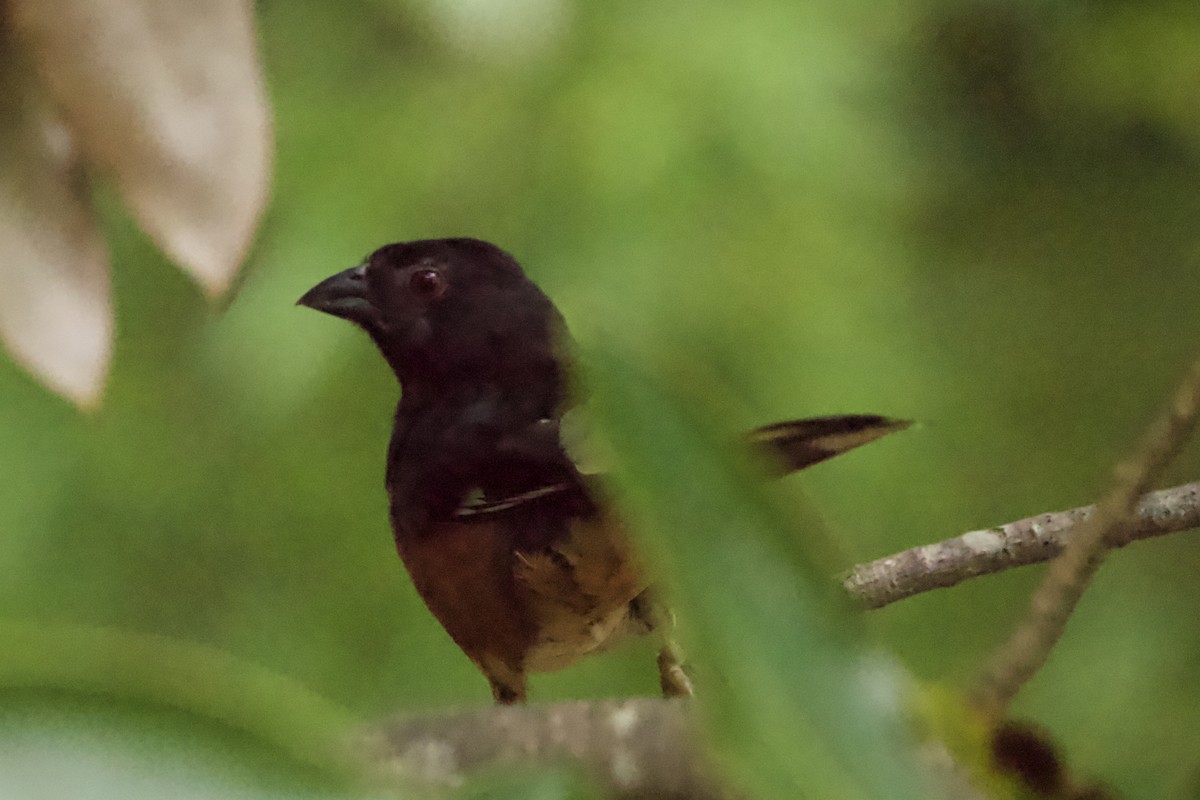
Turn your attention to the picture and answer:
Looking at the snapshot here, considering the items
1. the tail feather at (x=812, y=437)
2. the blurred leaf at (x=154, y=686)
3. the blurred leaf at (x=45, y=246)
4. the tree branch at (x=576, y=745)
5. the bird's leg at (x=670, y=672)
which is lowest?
the bird's leg at (x=670, y=672)

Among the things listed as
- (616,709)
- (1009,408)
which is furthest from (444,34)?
(616,709)

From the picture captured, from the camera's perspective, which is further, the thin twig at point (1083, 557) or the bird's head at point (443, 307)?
the bird's head at point (443, 307)

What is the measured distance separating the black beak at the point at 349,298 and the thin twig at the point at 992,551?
0.54ft

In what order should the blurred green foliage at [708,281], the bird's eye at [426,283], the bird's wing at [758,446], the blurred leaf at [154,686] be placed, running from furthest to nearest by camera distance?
the blurred green foliage at [708,281] < the bird's eye at [426,283] < the bird's wing at [758,446] < the blurred leaf at [154,686]

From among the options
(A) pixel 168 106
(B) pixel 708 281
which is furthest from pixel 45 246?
(B) pixel 708 281

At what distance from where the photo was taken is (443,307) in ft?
1.20

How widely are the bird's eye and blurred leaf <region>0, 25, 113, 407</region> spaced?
101 mm

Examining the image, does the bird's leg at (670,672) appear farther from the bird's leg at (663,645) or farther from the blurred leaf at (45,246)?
the blurred leaf at (45,246)

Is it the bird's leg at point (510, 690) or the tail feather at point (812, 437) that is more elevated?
the tail feather at point (812, 437)

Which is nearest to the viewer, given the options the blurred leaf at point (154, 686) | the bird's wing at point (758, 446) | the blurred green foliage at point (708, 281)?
the blurred leaf at point (154, 686)

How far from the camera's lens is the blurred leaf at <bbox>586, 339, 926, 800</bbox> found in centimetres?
15

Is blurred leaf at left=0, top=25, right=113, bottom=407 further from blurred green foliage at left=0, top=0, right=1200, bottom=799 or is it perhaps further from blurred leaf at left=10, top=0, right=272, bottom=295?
blurred green foliage at left=0, top=0, right=1200, bottom=799

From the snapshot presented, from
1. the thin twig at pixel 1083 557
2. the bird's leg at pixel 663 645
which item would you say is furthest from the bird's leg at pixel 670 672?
the thin twig at pixel 1083 557

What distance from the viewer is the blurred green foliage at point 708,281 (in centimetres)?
51
